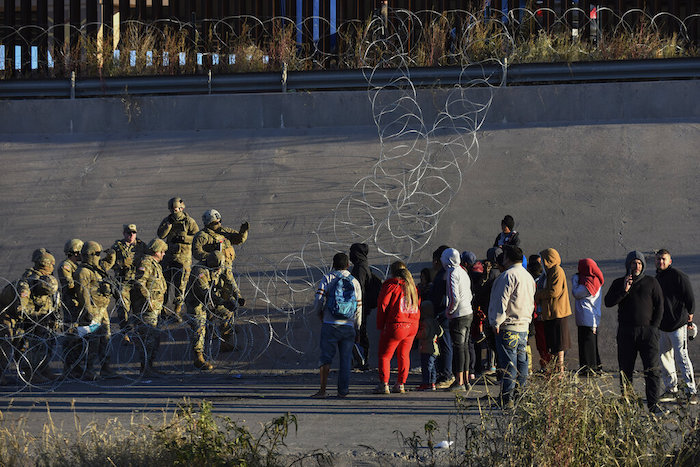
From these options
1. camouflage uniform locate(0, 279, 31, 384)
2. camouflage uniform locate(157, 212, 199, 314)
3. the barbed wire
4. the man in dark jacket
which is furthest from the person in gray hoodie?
the barbed wire

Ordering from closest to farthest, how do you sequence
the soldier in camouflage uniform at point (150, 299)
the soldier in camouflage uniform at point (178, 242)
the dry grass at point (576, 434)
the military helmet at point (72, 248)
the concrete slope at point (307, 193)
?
the dry grass at point (576, 434) < the soldier in camouflage uniform at point (150, 299) < the military helmet at point (72, 248) < the soldier in camouflage uniform at point (178, 242) < the concrete slope at point (307, 193)

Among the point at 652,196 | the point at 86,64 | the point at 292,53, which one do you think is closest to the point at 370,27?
the point at 292,53

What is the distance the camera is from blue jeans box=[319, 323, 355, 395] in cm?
936

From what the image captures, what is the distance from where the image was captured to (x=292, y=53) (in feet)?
49.9

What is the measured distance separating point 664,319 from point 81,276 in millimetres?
6049

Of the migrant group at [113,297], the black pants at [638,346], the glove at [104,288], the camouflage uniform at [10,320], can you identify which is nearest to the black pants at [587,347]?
the black pants at [638,346]

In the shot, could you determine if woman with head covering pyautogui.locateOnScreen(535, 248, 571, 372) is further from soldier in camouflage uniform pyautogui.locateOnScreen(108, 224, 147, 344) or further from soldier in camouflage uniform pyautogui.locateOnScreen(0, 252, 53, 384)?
soldier in camouflage uniform pyautogui.locateOnScreen(0, 252, 53, 384)

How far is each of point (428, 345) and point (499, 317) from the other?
1.42 meters

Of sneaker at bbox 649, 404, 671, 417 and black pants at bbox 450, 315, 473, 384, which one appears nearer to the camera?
sneaker at bbox 649, 404, 671, 417

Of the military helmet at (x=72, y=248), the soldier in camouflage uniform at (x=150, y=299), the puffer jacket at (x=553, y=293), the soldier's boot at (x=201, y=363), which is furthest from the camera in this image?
the soldier's boot at (x=201, y=363)

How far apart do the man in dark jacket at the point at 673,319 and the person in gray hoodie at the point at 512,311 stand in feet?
4.06

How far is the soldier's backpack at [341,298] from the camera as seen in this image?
9359mm

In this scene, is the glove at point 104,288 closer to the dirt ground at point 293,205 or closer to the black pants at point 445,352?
the dirt ground at point 293,205

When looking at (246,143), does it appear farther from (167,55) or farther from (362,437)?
(362,437)
